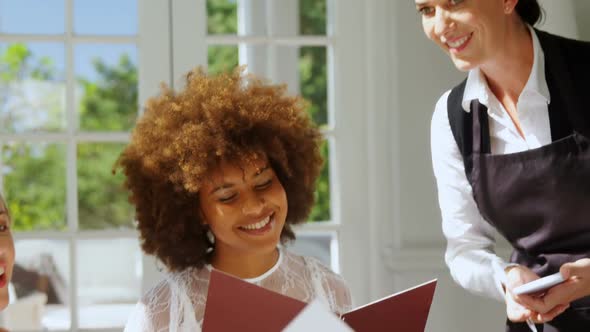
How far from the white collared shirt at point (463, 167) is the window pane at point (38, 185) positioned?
12.4m

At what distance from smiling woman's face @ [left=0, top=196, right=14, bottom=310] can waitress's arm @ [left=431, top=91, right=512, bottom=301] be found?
1.05 meters

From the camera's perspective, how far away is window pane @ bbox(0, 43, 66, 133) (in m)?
13.0

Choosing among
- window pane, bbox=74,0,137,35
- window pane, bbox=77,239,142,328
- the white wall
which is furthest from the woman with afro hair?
window pane, bbox=74,0,137,35

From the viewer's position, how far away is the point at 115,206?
15047 mm

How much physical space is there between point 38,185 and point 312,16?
15.7 ft

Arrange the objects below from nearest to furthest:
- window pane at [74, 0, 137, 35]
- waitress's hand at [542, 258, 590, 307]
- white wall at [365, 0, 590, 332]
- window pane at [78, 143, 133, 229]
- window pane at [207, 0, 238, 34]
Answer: waitress's hand at [542, 258, 590, 307], white wall at [365, 0, 590, 332], window pane at [74, 0, 137, 35], window pane at [78, 143, 133, 229], window pane at [207, 0, 238, 34]

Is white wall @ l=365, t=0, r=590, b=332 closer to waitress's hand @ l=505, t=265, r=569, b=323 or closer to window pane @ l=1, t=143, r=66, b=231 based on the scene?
waitress's hand @ l=505, t=265, r=569, b=323

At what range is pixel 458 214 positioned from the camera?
2.39m

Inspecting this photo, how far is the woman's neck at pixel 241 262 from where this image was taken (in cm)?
220

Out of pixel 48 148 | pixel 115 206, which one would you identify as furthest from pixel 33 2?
pixel 115 206

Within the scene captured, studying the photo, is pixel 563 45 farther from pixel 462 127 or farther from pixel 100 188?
pixel 100 188

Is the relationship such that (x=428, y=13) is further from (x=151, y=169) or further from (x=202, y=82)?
(x=151, y=169)

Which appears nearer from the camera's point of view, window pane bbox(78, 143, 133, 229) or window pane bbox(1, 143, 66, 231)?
window pane bbox(1, 143, 66, 231)

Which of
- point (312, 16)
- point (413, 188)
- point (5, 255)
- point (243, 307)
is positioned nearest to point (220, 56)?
point (312, 16)
